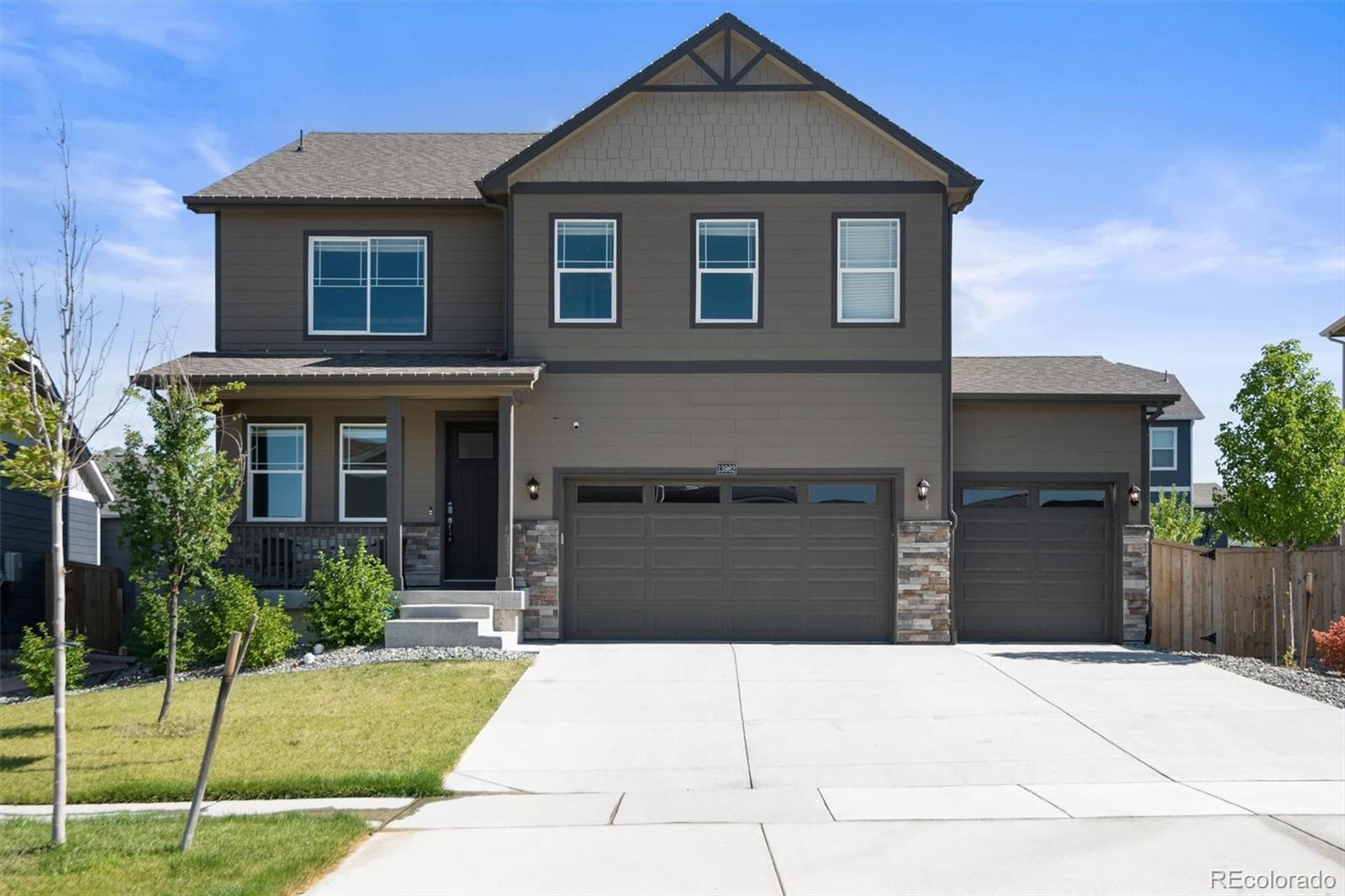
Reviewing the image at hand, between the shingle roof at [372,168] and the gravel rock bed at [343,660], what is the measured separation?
638 centimetres

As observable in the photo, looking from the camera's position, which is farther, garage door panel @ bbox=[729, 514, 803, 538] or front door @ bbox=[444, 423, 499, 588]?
front door @ bbox=[444, 423, 499, 588]

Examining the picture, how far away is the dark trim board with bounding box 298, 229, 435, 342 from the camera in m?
16.9

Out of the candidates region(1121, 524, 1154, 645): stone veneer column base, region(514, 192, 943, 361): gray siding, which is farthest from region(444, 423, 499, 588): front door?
region(1121, 524, 1154, 645): stone veneer column base

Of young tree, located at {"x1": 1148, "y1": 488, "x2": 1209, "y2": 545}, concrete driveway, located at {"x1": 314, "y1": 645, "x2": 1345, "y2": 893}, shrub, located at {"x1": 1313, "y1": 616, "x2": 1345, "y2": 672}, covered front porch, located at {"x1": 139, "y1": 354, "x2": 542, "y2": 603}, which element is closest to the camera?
concrete driveway, located at {"x1": 314, "y1": 645, "x2": 1345, "y2": 893}

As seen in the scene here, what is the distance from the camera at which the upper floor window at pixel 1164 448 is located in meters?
35.1

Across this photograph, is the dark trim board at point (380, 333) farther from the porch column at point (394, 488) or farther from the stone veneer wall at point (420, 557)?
the stone veneer wall at point (420, 557)

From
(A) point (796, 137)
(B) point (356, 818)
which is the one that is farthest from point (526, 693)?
(A) point (796, 137)

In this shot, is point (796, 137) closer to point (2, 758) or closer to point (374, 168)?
point (374, 168)

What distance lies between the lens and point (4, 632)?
1831 centimetres

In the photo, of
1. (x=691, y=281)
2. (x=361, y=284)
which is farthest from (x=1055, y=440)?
(x=361, y=284)

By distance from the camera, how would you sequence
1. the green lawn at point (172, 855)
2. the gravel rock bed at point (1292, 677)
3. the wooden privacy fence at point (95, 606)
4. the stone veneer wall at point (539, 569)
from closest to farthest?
the green lawn at point (172, 855) < the gravel rock bed at point (1292, 677) < the stone veneer wall at point (539, 569) < the wooden privacy fence at point (95, 606)

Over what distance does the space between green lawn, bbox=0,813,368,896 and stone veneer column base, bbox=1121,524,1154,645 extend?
1192cm

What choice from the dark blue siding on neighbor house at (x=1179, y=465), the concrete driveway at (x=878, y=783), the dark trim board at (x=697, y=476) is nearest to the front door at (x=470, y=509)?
the dark trim board at (x=697, y=476)

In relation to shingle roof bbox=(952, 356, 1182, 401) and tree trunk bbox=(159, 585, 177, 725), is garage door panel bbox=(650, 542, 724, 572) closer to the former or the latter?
shingle roof bbox=(952, 356, 1182, 401)
